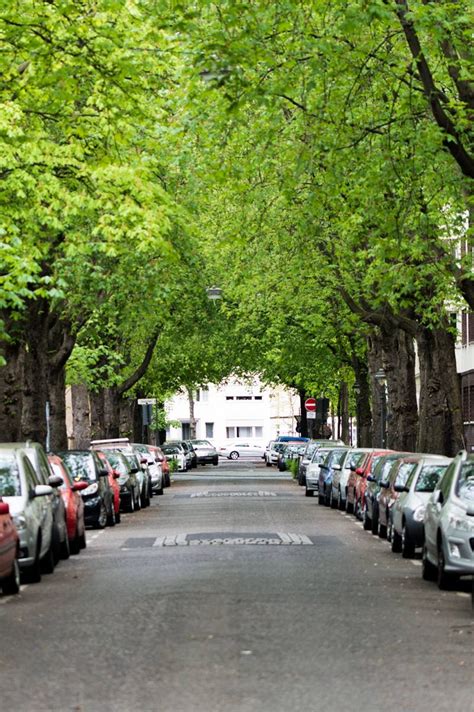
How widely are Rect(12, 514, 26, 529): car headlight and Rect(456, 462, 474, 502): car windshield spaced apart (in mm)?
4904

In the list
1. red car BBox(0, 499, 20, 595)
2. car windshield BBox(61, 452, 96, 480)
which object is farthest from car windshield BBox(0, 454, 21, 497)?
car windshield BBox(61, 452, 96, 480)

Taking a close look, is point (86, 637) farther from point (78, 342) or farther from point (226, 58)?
point (78, 342)

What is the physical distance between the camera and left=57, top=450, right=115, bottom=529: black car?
30016 millimetres

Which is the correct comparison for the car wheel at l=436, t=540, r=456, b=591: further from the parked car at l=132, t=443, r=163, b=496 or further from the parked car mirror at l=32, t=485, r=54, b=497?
the parked car at l=132, t=443, r=163, b=496

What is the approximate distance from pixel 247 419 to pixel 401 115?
432ft

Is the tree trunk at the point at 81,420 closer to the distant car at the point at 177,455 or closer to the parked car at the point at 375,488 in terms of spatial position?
the distant car at the point at 177,455

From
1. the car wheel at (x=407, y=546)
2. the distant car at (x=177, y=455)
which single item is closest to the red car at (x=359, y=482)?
the car wheel at (x=407, y=546)

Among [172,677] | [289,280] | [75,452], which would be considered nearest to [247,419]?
[289,280]

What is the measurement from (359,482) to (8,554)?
19.0m

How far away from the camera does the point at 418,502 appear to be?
22844 millimetres

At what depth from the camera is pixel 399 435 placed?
47281 millimetres

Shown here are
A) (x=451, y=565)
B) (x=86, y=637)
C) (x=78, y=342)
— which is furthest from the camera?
(x=78, y=342)

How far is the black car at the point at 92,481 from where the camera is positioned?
30016mm

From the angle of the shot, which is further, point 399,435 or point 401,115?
point 399,435
